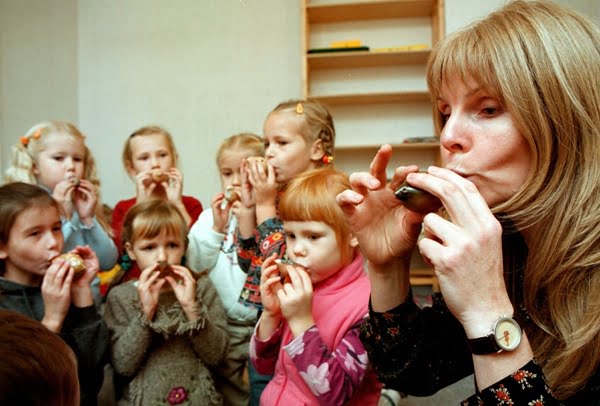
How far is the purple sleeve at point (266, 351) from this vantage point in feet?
5.16

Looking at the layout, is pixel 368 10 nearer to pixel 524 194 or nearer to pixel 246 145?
pixel 246 145

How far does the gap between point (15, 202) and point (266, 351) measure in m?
1.08

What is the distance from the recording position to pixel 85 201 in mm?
2434

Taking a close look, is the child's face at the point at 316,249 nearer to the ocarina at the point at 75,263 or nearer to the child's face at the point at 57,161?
the ocarina at the point at 75,263

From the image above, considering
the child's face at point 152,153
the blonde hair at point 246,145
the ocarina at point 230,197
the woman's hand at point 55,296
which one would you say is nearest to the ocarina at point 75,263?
the woman's hand at point 55,296

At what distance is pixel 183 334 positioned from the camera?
2.00m

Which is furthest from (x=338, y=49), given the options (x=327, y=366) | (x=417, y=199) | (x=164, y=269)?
(x=417, y=199)

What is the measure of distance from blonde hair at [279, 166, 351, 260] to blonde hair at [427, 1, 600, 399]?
0.72 meters

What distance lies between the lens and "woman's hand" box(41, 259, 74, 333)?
176 centimetres

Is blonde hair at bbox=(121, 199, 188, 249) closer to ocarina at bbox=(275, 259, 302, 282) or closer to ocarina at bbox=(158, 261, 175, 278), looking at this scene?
ocarina at bbox=(158, 261, 175, 278)

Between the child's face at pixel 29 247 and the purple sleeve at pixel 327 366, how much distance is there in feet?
3.43

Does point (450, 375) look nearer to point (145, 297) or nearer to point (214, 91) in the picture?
point (145, 297)

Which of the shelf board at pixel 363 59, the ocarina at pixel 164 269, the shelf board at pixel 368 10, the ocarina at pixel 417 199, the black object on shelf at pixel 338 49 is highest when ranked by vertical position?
the shelf board at pixel 368 10

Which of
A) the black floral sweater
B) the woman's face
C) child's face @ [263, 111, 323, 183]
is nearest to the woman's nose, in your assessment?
the woman's face
